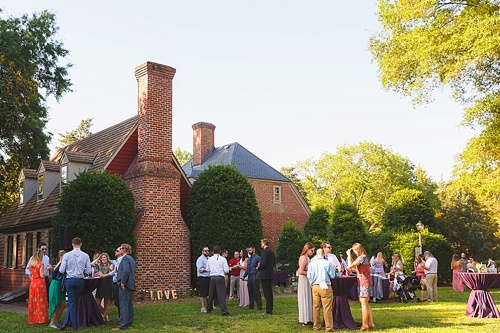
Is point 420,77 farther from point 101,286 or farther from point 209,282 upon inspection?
point 101,286

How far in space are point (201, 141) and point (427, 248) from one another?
1922cm

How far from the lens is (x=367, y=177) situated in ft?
171

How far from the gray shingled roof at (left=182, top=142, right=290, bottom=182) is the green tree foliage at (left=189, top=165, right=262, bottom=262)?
15.8 meters

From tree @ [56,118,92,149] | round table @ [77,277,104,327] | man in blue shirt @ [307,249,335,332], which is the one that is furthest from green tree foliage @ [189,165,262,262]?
tree @ [56,118,92,149]

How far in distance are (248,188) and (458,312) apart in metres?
9.36

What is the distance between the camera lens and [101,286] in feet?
41.5

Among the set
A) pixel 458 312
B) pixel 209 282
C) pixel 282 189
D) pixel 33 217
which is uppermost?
pixel 282 189

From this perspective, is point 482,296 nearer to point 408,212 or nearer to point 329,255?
point 329,255

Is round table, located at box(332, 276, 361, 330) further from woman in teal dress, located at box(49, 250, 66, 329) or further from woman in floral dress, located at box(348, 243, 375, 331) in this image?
woman in teal dress, located at box(49, 250, 66, 329)

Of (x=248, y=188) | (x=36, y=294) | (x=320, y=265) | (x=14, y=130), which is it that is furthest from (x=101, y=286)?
(x=14, y=130)

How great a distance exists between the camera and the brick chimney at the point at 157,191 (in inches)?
746

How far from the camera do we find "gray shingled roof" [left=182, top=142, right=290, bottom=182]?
122ft

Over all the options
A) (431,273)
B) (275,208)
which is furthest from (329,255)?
(275,208)

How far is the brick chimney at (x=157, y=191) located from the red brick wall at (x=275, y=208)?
16.3m
